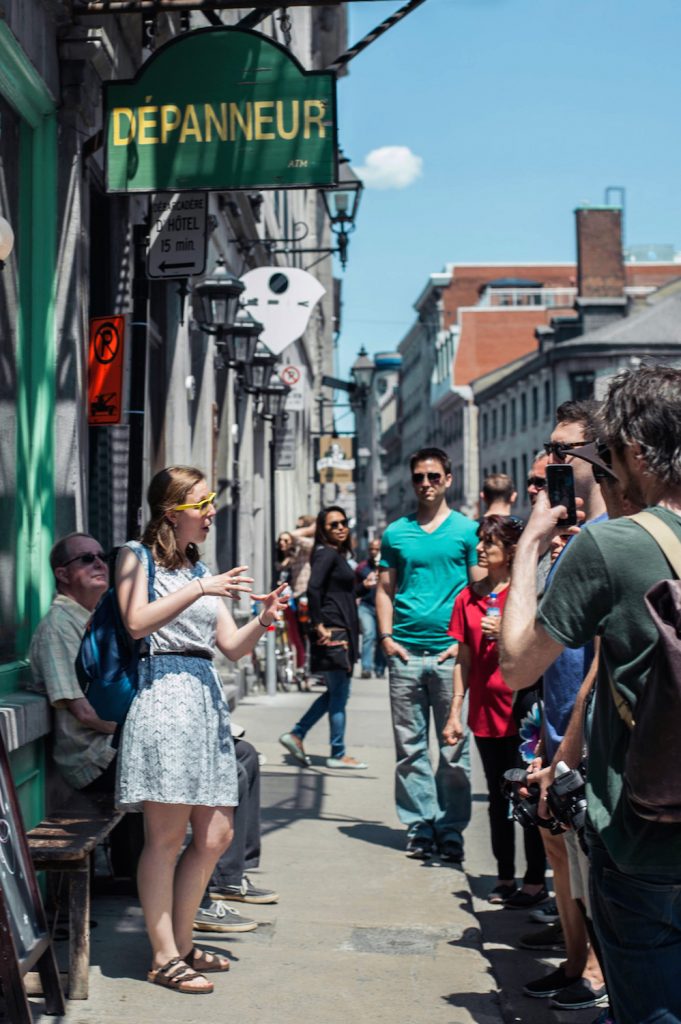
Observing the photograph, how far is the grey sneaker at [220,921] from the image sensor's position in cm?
646

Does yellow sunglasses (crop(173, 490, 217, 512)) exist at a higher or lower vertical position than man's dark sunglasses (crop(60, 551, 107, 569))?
higher

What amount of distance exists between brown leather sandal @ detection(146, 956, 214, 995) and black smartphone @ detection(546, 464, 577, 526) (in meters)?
2.63

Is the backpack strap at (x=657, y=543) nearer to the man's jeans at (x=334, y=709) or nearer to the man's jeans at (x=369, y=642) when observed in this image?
the man's jeans at (x=334, y=709)

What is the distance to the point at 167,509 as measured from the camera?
550 centimetres

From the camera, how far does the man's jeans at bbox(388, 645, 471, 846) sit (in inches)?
322

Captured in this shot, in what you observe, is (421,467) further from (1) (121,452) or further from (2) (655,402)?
(2) (655,402)

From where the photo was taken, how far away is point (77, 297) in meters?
7.48

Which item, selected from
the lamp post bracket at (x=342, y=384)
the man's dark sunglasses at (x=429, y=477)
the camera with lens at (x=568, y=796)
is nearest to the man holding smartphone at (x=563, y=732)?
the camera with lens at (x=568, y=796)

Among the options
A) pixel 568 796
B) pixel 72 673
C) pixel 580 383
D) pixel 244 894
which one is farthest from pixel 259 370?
pixel 580 383

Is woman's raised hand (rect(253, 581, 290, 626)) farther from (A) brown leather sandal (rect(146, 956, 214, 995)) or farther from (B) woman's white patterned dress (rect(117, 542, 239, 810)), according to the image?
(A) brown leather sandal (rect(146, 956, 214, 995))

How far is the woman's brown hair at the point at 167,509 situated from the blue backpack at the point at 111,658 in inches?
2.3

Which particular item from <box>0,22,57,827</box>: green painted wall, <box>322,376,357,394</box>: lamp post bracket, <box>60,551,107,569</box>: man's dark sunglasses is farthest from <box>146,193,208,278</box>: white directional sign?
<box>322,376,357,394</box>: lamp post bracket

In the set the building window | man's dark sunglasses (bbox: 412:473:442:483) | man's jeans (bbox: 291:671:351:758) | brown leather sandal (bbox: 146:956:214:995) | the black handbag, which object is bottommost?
brown leather sandal (bbox: 146:956:214:995)

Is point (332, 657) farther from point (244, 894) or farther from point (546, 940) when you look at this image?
point (546, 940)
